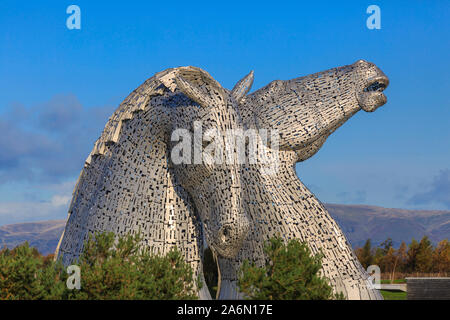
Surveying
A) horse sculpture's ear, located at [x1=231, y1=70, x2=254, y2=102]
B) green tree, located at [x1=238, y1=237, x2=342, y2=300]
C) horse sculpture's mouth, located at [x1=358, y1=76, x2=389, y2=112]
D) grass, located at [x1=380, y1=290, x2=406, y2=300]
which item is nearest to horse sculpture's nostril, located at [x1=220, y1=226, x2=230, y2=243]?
green tree, located at [x1=238, y1=237, x2=342, y2=300]

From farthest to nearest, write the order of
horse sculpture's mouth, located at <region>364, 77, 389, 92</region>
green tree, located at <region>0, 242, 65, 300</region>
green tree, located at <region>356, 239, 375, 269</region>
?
green tree, located at <region>356, 239, 375, 269</region> → horse sculpture's mouth, located at <region>364, 77, 389, 92</region> → green tree, located at <region>0, 242, 65, 300</region>

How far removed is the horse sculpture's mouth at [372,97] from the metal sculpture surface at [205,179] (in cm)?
2

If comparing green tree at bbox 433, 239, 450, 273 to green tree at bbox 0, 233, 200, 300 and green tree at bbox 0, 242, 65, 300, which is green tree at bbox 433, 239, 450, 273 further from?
green tree at bbox 0, 242, 65, 300

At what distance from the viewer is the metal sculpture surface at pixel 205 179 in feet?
19.8

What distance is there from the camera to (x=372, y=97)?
25.4ft

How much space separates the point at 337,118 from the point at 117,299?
423cm

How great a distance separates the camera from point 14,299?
223 inches

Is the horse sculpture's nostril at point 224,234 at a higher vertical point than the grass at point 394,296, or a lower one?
higher

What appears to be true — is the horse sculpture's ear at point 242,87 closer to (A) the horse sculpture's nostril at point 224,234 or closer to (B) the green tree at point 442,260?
(A) the horse sculpture's nostril at point 224,234

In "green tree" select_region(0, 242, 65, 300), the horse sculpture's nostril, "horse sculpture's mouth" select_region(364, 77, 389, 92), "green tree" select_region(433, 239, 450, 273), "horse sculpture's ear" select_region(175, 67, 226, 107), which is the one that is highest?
"horse sculpture's mouth" select_region(364, 77, 389, 92)

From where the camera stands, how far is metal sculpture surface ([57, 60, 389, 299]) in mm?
6047

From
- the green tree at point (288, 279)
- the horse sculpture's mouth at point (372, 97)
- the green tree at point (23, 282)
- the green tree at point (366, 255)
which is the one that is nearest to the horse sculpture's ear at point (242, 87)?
the horse sculpture's mouth at point (372, 97)

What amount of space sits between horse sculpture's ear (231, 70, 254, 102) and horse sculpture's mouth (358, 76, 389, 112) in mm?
1806
